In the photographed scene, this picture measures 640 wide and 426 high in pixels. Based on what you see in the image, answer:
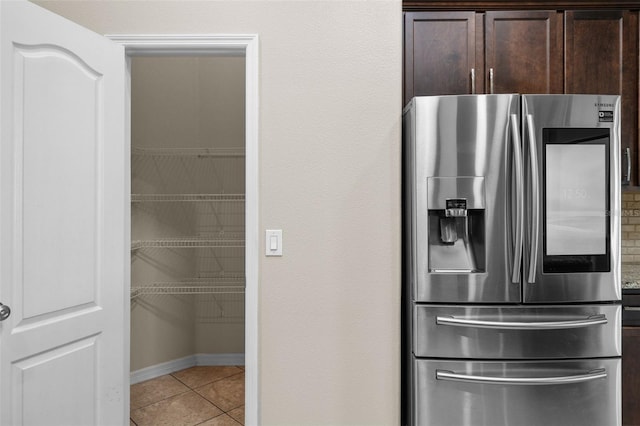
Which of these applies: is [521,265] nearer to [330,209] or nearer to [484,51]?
[330,209]

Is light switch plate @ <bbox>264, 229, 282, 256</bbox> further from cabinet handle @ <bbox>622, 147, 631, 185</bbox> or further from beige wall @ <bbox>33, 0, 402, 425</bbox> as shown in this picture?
cabinet handle @ <bbox>622, 147, 631, 185</bbox>

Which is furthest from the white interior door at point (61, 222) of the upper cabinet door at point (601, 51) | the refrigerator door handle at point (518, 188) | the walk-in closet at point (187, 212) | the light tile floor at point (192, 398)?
the upper cabinet door at point (601, 51)

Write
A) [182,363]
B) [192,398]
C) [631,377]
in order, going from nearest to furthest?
[631,377] → [192,398] → [182,363]

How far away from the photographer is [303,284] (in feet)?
5.79

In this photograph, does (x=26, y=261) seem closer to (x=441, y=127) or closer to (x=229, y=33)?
(x=229, y=33)

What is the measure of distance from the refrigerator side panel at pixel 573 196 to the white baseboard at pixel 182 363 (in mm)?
2327

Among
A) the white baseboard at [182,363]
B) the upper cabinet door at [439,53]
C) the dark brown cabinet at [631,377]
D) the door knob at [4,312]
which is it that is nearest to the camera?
the door knob at [4,312]

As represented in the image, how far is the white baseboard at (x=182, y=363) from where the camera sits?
2771 millimetres

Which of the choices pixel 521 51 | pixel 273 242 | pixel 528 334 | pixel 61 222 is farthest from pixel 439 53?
pixel 61 222

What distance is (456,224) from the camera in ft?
5.35

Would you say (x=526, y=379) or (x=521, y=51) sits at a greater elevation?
(x=521, y=51)

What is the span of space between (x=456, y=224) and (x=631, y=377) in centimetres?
123

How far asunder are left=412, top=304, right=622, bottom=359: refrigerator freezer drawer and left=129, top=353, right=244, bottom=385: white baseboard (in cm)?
199

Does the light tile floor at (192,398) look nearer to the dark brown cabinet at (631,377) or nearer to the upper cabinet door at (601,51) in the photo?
the dark brown cabinet at (631,377)
